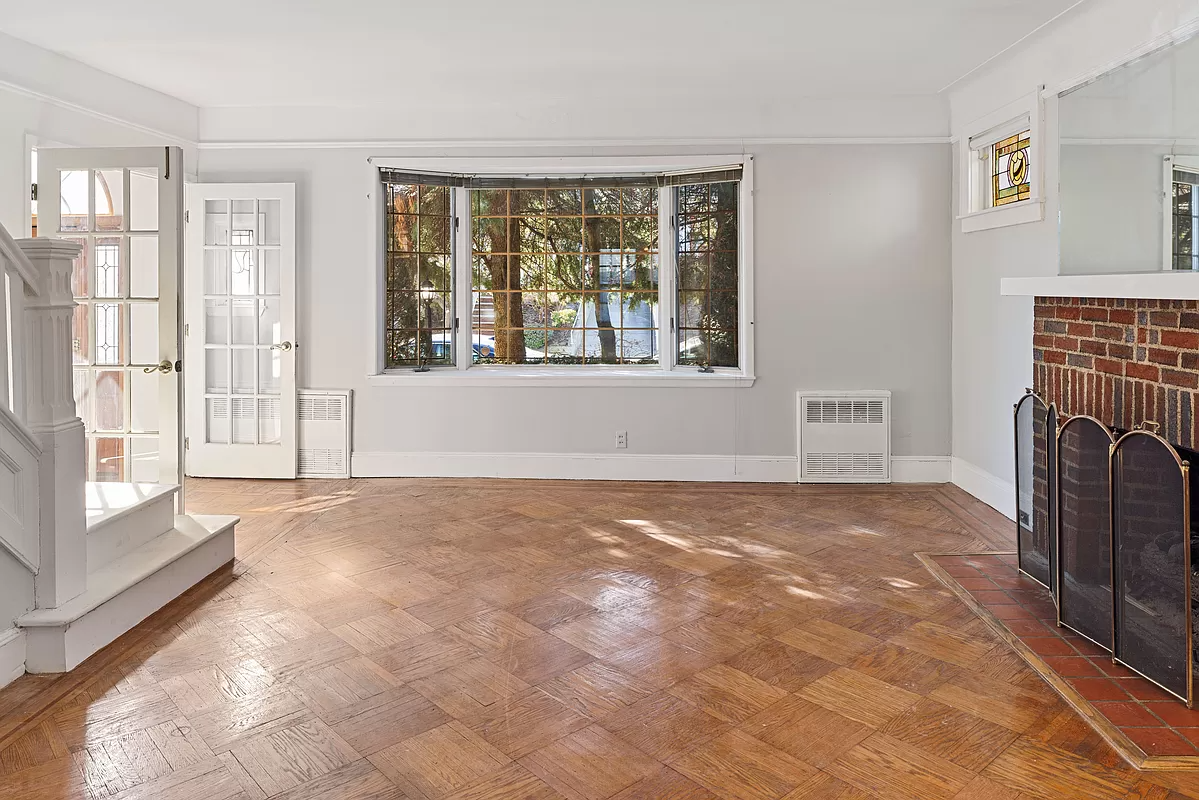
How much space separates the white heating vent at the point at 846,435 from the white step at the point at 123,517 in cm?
385

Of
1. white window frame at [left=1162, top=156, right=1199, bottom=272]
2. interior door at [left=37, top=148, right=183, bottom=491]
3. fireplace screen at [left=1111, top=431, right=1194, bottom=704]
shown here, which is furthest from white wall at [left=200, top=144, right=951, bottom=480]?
fireplace screen at [left=1111, top=431, right=1194, bottom=704]

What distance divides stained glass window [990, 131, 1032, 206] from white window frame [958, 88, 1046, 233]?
0.12 ft

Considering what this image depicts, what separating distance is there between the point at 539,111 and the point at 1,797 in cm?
484

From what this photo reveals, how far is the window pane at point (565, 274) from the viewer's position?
19.9ft

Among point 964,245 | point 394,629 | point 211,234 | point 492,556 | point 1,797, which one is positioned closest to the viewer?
point 1,797

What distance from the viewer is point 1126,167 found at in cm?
332

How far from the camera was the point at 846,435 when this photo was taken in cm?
572

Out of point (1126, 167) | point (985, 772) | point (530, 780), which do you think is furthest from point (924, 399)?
point (530, 780)

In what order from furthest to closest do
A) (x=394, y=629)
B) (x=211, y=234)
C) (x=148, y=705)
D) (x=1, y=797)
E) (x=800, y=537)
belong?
(x=211, y=234)
(x=800, y=537)
(x=394, y=629)
(x=148, y=705)
(x=1, y=797)

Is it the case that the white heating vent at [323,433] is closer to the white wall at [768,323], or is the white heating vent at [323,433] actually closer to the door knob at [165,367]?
the white wall at [768,323]

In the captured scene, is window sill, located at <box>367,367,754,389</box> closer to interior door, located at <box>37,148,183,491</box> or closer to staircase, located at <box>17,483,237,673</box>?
interior door, located at <box>37,148,183,491</box>

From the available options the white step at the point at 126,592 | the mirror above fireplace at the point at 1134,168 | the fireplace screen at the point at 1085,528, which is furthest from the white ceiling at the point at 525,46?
the white step at the point at 126,592

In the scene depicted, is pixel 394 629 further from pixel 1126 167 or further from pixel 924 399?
pixel 924 399

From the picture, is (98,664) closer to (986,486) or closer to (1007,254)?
(986,486)
